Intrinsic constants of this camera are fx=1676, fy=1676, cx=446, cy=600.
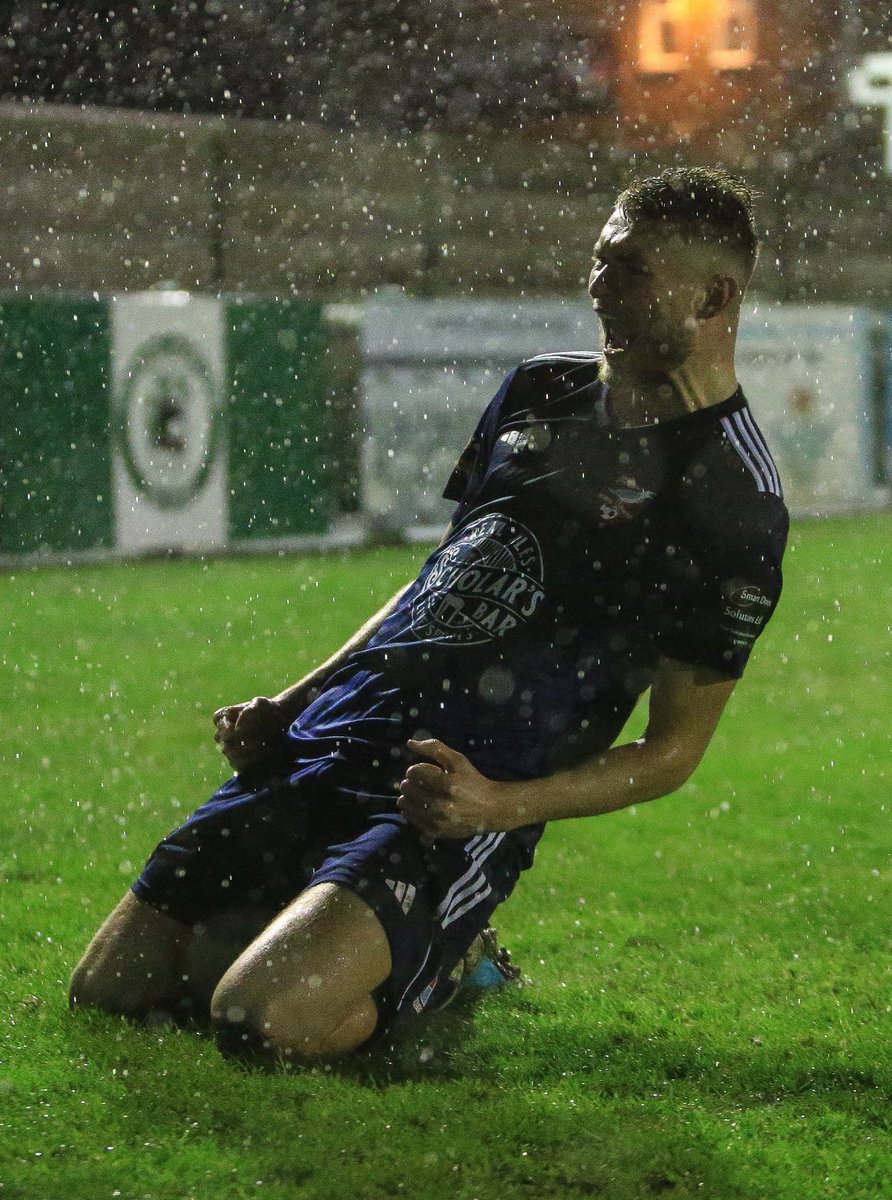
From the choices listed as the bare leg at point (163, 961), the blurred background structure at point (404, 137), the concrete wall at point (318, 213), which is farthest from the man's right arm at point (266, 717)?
the concrete wall at point (318, 213)

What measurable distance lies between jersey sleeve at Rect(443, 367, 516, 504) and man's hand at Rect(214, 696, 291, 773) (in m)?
0.51

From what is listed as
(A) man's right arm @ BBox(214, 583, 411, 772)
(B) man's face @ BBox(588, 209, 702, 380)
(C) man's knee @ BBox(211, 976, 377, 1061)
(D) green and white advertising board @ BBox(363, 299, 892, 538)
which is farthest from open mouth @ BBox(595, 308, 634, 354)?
(D) green and white advertising board @ BBox(363, 299, 892, 538)

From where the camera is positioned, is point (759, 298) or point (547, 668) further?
point (759, 298)

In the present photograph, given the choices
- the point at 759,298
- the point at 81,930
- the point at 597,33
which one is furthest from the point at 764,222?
the point at 81,930

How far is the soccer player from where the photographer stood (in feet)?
8.46

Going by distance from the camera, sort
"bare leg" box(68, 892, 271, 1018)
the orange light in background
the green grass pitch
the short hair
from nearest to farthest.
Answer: the green grass pitch → the short hair → "bare leg" box(68, 892, 271, 1018) → the orange light in background

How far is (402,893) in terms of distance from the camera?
2.60 meters

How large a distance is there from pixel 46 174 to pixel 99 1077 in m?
13.0

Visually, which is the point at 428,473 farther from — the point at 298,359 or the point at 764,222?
the point at 764,222

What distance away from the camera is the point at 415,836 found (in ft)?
8.70

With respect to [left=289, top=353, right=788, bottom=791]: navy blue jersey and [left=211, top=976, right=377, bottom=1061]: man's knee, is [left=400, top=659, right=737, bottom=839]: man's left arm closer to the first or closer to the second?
[left=289, top=353, right=788, bottom=791]: navy blue jersey

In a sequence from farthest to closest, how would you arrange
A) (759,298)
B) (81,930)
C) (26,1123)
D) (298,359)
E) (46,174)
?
(759,298) → (46,174) → (298,359) → (81,930) → (26,1123)

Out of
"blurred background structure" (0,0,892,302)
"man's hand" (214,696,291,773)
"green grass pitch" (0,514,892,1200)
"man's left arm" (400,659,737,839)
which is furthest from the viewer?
"blurred background structure" (0,0,892,302)

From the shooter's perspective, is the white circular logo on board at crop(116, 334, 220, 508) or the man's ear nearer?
the man's ear
